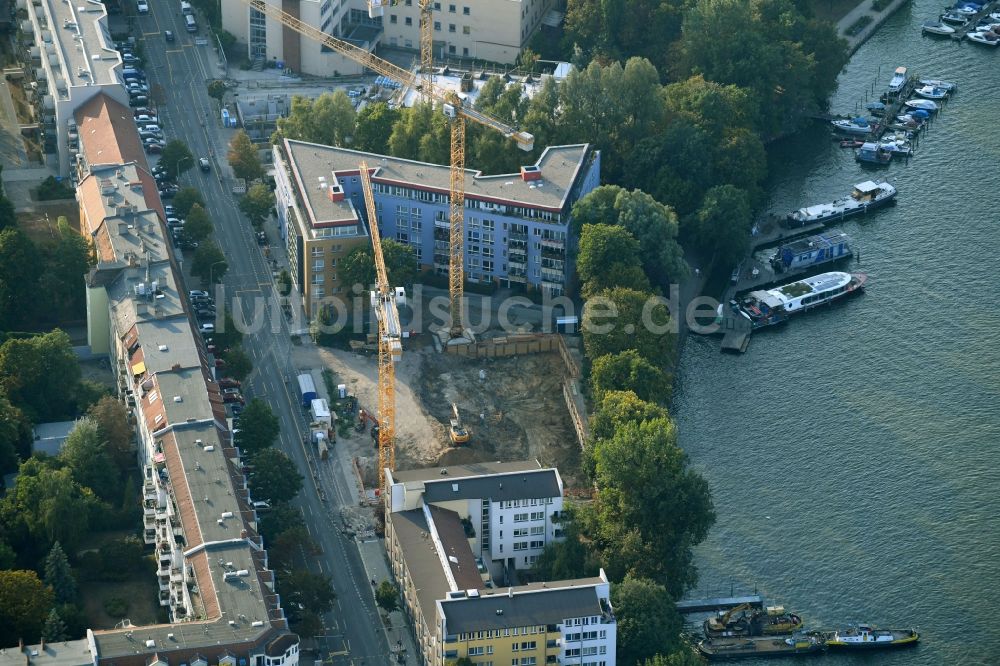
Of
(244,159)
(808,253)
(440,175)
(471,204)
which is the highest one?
(440,175)

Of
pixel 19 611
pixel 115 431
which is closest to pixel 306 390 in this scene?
pixel 115 431

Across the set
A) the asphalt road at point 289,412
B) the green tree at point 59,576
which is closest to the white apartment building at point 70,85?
the asphalt road at point 289,412

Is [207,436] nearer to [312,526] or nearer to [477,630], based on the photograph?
[312,526]

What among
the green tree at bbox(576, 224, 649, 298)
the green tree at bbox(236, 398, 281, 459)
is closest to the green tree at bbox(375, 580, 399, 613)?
the green tree at bbox(236, 398, 281, 459)

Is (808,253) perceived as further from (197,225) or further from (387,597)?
(387,597)

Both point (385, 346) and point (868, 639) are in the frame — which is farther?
point (385, 346)

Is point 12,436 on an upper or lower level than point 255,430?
upper
